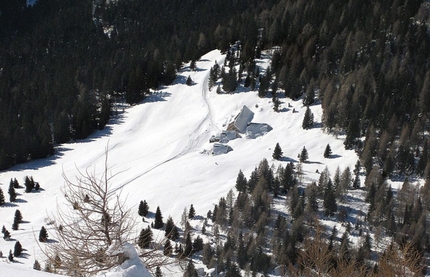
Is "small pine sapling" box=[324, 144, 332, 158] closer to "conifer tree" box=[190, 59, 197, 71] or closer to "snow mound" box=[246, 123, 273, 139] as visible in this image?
"snow mound" box=[246, 123, 273, 139]

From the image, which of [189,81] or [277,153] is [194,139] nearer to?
[277,153]

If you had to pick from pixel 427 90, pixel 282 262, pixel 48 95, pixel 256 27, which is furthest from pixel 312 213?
pixel 48 95

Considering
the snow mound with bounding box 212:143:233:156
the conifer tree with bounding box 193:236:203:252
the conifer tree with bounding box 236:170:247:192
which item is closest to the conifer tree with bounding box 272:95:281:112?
the snow mound with bounding box 212:143:233:156

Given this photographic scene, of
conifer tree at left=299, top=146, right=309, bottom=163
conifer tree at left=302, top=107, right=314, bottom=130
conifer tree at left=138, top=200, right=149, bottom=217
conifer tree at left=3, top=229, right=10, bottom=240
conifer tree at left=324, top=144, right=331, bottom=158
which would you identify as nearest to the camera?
conifer tree at left=3, top=229, right=10, bottom=240

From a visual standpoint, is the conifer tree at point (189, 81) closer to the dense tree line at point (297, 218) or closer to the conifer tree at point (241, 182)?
the dense tree line at point (297, 218)

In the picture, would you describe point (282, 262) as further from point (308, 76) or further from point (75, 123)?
point (75, 123)

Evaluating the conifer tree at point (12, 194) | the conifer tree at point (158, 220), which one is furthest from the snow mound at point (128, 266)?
the conifer tree at point (12, 194)
